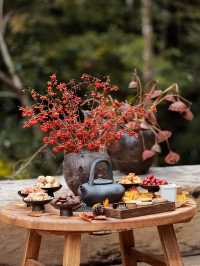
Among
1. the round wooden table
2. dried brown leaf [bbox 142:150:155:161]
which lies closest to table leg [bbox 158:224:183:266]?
the round wooden table

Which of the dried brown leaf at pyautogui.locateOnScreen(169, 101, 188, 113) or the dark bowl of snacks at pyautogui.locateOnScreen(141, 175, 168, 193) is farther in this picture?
the dried brown leaf at pyautogui.locateOnScreen(169, 101, 188, 113)

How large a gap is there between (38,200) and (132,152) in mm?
1186

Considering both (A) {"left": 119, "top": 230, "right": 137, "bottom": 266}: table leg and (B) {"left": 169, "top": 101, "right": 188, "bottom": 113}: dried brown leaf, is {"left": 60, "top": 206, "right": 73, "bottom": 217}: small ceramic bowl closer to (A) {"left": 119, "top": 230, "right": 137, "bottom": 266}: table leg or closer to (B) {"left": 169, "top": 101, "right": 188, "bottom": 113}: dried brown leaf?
(A) {"left": 119, "top": 230, "right": 137, "bottom": 266}: table leg

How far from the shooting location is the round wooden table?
224 centimetres

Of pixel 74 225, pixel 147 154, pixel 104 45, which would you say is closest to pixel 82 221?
pixel 74 225

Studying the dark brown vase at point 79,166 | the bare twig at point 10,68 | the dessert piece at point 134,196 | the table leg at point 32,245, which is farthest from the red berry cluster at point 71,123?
the bare twig at point 10,68

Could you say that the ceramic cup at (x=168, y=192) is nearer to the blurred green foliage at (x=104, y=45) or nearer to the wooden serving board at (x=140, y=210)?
the wooden serving board at (x=140, y=210)

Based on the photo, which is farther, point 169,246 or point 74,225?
point 169,246

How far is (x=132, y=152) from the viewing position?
3502 millimetres

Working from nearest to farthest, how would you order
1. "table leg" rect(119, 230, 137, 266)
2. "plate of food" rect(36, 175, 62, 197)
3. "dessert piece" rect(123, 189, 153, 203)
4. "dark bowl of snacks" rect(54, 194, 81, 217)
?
1. "dark bowl of snacks" rect(54, 194, 81, 217)
2. "dessert piece" rect(123, 189, 153, 203)
3. "plate of food" rect(36, 175, 62, 197)
4. "table leg" rect(119, 230, 137, 266)

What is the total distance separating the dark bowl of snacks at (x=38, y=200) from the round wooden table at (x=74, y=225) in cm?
4

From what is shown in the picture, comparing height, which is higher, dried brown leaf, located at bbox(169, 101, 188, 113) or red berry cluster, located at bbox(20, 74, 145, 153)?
dried brown leaf, located at bbox(169, 101, 188, 113)

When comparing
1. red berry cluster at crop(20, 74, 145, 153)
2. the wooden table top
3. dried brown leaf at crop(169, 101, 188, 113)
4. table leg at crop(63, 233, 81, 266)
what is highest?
dried brown leaf at crop(169, 101, 188, 113)

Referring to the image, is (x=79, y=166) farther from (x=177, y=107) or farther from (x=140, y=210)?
(x=177, y=107)
